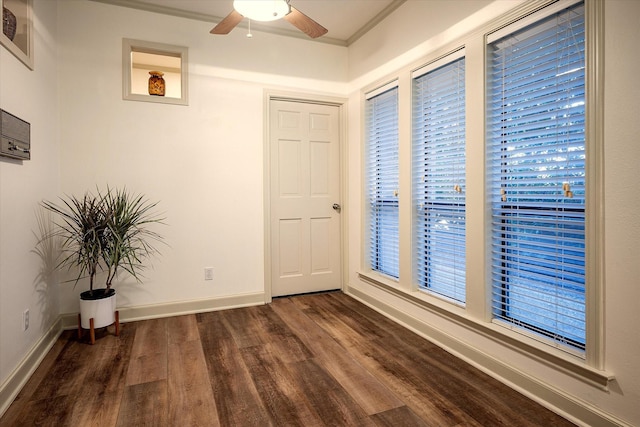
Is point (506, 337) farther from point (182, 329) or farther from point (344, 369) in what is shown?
point (182, 329)

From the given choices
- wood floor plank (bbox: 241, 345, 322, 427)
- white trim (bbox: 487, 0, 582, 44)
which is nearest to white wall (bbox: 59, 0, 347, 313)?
wood floor plank (bbox: 241, 345, 322, 427)

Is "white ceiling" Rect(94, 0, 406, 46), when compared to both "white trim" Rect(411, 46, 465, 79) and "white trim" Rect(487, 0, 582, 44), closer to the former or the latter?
"white trim" Rect(411, 46, 465, 79)

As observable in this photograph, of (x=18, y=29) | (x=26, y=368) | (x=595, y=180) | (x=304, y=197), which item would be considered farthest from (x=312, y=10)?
(x=26, y=368)

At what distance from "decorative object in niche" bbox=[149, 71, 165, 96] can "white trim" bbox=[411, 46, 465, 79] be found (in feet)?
7.62

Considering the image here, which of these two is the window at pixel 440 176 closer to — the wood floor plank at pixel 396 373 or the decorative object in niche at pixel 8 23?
the wood floor plank at pixel 396 373

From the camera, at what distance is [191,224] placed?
3.46 meters

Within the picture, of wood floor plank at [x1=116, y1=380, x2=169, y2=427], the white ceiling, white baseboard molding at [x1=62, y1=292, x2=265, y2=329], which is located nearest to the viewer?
wood floor plank at [x1=116, y1=380, x2=169, y2=427]

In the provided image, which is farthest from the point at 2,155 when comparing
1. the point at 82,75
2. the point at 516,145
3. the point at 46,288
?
the point at 516,145

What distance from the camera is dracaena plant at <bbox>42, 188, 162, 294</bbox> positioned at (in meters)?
2.72

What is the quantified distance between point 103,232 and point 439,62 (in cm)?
281

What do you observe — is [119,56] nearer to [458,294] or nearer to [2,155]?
[2,155]

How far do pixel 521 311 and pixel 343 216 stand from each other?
2.24 metres

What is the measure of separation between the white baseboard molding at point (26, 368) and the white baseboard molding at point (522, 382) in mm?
2628

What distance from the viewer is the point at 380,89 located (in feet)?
11.3
